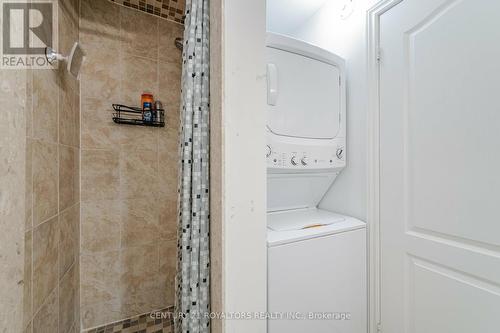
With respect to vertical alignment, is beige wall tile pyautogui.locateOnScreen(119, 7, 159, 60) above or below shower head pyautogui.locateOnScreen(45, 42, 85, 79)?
above

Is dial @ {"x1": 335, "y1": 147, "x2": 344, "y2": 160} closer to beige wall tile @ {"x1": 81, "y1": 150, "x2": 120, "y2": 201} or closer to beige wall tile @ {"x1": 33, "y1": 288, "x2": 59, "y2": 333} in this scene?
beige wall tile @ {"x1": 81, "y1": 150, "x2": 120, "y2": 201}

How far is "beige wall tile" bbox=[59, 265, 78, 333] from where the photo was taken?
124cm

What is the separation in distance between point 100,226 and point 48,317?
2.19ft

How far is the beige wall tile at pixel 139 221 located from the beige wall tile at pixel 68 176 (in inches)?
13.7

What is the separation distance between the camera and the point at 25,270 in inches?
33.0

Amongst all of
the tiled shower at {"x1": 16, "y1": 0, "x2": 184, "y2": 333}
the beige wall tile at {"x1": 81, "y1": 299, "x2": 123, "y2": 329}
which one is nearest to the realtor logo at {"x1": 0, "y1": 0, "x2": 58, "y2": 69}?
the tiled shower at {"x1": 16, "y1": 0, "x2": 184, "y2": 333}

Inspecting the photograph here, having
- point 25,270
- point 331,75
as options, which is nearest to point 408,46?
point 331,75

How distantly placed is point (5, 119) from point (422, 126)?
1.92m

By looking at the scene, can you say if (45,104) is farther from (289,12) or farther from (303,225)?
(289,12)

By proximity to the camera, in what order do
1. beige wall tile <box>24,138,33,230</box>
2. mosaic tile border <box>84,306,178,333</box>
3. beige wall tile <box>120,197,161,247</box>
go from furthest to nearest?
1. beige wall tile <box>120,197,161,247</box>
2. mosaic tile border <box>84,306,178,333</box>
3. beige wall tile <box>24,138,33,230</box>

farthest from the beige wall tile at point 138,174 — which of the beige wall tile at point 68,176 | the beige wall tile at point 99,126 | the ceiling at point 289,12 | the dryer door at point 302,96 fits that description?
the ceiling at point 289,12

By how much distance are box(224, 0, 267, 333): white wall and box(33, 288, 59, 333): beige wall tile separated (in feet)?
2.91

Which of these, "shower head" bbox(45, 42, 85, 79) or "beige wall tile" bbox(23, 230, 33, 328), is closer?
"beige wall tile" bbox(23, 230, 33, 328)

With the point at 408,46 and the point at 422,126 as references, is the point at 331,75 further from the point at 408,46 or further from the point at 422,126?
the point at 422,126
